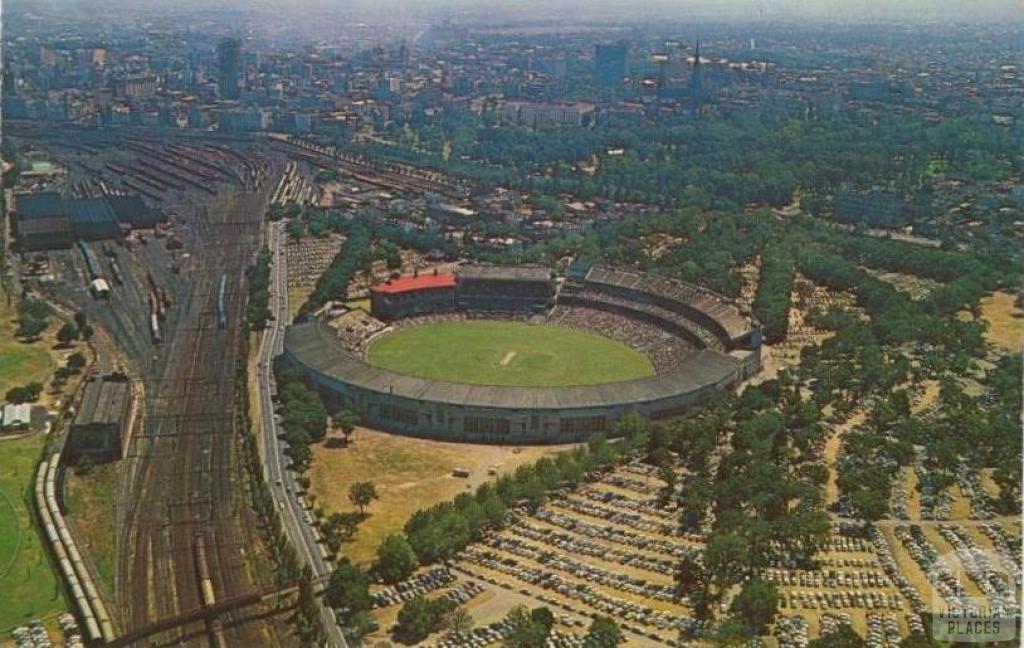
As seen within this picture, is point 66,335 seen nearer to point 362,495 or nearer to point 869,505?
Answer: point 362,495

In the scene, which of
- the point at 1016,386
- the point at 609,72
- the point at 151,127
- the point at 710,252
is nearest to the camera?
the point at 1016,386

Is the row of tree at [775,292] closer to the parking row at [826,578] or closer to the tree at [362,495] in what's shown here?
the parking row at [826,578]

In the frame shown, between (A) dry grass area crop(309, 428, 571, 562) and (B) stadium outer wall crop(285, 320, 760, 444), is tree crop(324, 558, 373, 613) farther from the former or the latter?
(B) stadium outer wall crop(285, 320, 760, 444)

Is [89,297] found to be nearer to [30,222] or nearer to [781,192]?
[30,222]

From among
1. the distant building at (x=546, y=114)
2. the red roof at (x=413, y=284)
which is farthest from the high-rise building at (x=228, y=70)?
the red roof at (x=413, y=284)

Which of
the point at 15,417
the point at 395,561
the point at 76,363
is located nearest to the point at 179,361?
the point at 76,363

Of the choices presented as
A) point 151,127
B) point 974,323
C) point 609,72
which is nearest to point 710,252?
point 974,323
